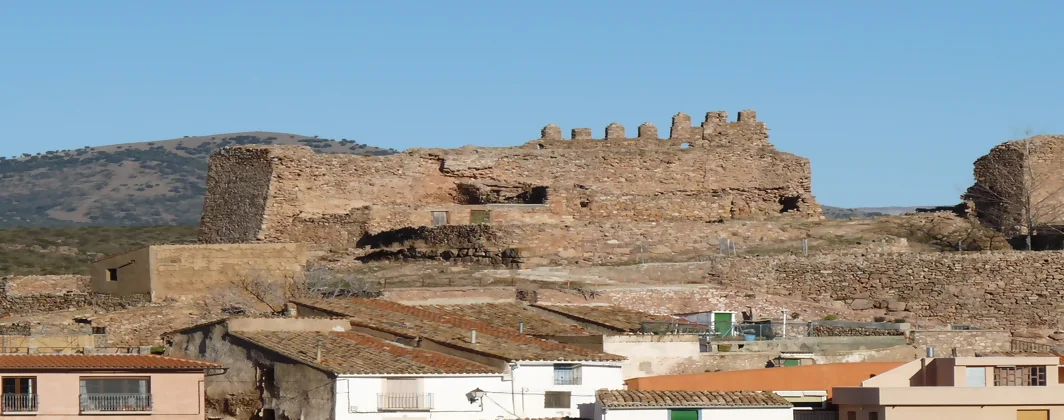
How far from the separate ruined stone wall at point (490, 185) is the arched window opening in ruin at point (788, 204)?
21 millimetres

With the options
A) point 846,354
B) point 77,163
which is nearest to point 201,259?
point 846,354

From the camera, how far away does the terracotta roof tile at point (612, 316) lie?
36250mm

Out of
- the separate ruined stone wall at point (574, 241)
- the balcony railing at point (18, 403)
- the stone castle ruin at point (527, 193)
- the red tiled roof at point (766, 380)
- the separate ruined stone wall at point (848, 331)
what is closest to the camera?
the balcony railing at point (18, 403)

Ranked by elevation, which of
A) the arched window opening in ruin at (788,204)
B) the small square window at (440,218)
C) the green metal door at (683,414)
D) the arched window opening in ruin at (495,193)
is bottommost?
the green metal door at (683,414)

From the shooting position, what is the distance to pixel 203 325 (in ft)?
105

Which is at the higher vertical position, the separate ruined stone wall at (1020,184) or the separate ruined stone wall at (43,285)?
the separate ruined stone wall at (1020,184)

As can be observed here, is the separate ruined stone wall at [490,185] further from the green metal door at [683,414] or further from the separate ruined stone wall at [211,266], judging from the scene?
the green metal door at [683,414]

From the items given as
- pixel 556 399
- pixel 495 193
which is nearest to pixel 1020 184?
pixel 495 193

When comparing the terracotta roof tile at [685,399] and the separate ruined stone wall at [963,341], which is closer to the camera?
the terracotta roof tile at [685,399]

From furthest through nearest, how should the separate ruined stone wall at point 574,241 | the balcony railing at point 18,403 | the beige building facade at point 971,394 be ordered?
the separate ruined stone wall at point 574,241 → the beige building facade at point 971,394 → the balcony railing at point 18,403

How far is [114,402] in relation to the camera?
92.1 feet

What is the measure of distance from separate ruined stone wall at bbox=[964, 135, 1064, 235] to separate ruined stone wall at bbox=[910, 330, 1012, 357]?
1171cm

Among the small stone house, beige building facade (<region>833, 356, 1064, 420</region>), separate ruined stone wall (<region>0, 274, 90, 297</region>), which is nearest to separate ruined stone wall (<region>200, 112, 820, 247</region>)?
separate ruined stone wall (<region>0, 274, 90, 297</region>)

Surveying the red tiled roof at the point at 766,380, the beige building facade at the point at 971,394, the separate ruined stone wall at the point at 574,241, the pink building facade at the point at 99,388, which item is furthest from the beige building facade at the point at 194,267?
the beige building facade at the point at 971,394
